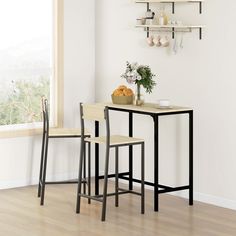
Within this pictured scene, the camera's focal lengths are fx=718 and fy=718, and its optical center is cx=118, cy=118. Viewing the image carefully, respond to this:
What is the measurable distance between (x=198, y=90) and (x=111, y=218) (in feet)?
4.62

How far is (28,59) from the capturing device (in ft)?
23.0

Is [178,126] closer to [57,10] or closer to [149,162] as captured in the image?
[149,162]

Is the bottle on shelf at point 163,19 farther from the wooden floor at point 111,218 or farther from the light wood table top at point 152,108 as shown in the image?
the wooden floor at point 111,218

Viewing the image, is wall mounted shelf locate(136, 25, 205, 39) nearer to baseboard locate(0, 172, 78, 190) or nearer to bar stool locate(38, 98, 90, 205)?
bar stool locate(38, 98, 90, 205)

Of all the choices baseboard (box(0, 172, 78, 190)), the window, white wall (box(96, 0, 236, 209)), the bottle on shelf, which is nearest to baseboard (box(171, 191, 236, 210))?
white wall (box(96, 0, 236, 209))

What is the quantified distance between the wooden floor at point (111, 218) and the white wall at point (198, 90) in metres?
0.26

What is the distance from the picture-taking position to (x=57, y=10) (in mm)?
7102

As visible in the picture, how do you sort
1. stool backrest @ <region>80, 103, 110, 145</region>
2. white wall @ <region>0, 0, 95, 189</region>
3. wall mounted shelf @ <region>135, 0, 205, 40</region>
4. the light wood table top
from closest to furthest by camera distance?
1. stool backrest @ <region>80, 103, 110, 145</region>
2. the light wood table top
3. wall mounted shelf @ <region>135, 0, 205, 40</region>
4. white wall @ <region>0, 0, 95, 189</region>

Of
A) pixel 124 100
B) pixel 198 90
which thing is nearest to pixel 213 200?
pixel 198 90

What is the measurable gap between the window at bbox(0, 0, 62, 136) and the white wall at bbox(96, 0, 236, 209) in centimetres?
64

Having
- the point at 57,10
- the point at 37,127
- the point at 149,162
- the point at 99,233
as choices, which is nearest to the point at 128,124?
the point at 149,162

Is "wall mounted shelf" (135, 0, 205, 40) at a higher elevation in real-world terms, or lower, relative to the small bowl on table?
higher

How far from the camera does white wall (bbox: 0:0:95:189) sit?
7.04 metres

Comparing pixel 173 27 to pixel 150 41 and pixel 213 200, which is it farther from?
pixel 213 200
